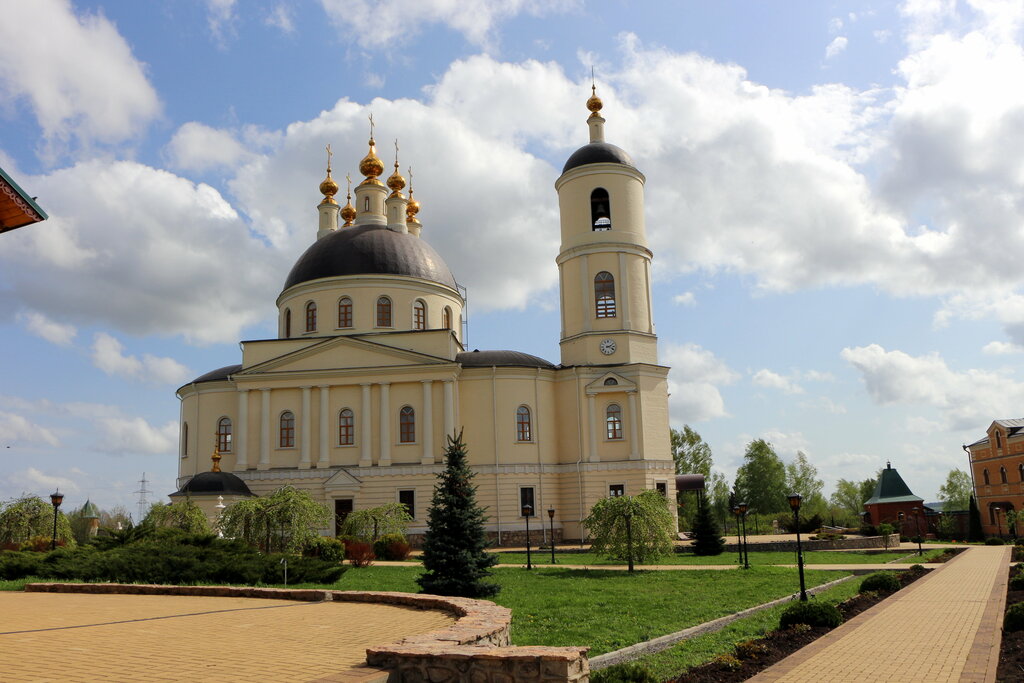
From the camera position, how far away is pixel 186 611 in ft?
39.6

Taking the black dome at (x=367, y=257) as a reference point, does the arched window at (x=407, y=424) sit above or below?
below

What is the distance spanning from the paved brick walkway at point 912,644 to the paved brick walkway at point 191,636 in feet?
14.2

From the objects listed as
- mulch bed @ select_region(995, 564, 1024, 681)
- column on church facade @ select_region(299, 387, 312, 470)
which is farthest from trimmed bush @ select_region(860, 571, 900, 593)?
column on church facade @ select_region(299, 387, 312, 470)

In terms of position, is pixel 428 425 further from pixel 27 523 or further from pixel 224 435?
pixel 27 523

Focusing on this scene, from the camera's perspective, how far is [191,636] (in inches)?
373

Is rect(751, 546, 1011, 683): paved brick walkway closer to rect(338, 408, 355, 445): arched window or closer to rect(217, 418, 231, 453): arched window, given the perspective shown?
rect(338, 408, 355, 445): arched window

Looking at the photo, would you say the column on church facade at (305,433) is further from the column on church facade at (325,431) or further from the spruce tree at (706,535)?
the spruce tree at (706,535)

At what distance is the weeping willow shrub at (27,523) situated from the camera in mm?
30469

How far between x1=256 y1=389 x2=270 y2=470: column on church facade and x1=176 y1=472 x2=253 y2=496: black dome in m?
2.02

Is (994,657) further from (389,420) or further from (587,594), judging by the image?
(389,420)

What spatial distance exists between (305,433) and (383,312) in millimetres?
7187

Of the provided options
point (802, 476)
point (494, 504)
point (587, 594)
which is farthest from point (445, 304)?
point (802, 476)

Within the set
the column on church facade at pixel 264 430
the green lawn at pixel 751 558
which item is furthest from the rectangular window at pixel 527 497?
the column on church facade at pixel 264 430

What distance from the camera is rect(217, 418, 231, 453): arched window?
4006 cm
